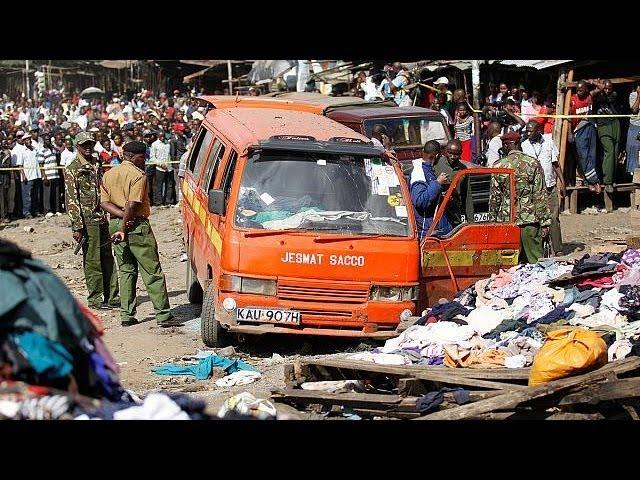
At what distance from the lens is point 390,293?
9.10 meters

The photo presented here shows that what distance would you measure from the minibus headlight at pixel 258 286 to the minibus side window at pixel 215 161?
1586mm

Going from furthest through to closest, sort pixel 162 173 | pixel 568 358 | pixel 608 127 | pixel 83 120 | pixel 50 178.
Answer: pixel 83 120
pixel 162 173
pixel 50 178
pixel 608 127
pixel 568 358

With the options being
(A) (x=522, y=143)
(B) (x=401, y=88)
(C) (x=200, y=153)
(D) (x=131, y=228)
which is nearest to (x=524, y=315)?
(D) (x=131, y=228)

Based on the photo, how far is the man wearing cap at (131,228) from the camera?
34.0ft

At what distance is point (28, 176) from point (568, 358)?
49.4 feet

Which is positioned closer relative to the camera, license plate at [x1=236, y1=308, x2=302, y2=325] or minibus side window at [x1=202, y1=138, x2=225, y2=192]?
license plate at [x1=236, y1=308, x2=302, y2=325]

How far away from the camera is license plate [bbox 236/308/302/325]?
29.2ft

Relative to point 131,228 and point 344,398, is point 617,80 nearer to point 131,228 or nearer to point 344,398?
point 131,228

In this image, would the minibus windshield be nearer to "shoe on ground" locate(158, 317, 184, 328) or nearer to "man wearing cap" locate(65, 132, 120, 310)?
"shoe on ground" locate(158, 317, 184, 328)

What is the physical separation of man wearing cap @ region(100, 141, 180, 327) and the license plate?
185cm

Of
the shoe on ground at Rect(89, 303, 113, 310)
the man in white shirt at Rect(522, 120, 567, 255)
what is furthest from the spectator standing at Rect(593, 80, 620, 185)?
the shoe on ground at Rect(89, 303, 113, 310)

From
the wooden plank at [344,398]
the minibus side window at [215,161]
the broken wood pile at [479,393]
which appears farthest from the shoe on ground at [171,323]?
the wooden plank at [344,398]

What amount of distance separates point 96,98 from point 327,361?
27.8m
